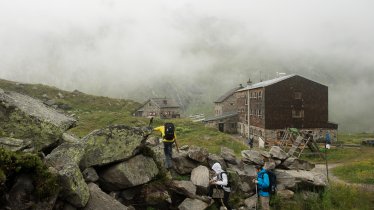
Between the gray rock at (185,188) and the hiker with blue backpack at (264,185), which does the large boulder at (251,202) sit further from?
the gray rock at (185,188)

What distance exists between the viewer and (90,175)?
36.0 feet

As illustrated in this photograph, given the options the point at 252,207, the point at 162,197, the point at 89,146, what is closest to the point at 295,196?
the point at 252,207

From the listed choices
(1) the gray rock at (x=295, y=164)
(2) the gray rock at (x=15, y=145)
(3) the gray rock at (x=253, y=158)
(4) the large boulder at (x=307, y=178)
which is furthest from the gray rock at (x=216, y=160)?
(2) the gray rock at (x=15, y=145)

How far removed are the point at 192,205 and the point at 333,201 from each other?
28.7ft

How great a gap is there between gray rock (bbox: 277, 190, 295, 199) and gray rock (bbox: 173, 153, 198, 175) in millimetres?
4588

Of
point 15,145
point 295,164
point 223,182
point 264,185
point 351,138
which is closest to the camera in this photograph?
point 15,145

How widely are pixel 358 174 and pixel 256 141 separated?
128 ft

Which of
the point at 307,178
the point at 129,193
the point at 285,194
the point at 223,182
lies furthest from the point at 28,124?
the point at 307,178

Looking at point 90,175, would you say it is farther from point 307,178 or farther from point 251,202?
point 307,178

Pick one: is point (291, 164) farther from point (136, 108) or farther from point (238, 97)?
point (136, 108)

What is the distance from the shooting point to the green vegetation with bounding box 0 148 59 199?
761 cm

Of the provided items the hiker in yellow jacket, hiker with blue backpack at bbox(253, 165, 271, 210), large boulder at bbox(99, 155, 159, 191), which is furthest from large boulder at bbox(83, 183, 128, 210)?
hiker with blue backpack at bbox(253, 165, 271, 210)

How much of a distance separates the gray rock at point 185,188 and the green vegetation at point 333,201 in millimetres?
4754

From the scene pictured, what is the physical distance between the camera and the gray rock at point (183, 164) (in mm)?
15688
